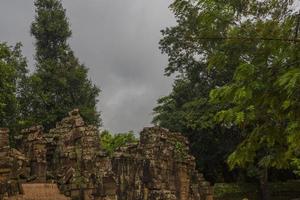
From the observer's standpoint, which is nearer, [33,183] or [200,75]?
[33,183]

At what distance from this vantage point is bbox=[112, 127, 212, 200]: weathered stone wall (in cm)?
2275

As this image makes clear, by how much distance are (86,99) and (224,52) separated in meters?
39.8

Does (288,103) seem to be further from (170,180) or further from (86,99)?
(86,99)

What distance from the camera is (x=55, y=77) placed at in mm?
45219

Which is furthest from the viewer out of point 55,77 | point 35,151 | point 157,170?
point 55,77

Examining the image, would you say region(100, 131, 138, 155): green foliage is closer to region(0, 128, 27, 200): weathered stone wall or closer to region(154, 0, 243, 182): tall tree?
region(154, 0, 243, 182): tall tree

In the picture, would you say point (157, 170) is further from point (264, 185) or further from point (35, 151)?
point (264, 185)

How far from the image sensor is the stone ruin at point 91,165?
17.9m

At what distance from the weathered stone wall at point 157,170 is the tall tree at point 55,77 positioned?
1845 centimetres

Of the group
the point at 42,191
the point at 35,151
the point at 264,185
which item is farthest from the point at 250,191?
the point at 42,191

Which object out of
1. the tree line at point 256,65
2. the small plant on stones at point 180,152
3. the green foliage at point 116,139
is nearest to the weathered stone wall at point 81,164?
the small plant on stones at point 180,152

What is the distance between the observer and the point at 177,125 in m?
42.2

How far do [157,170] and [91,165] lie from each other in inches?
206

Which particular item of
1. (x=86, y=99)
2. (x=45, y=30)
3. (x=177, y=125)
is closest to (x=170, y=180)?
(x=177, y=125)
